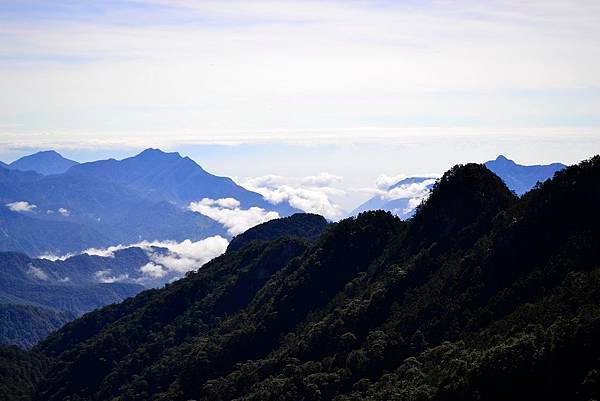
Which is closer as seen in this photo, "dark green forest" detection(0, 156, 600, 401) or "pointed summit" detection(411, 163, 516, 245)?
"dark green forest" detection(0, 156, 600, 401)

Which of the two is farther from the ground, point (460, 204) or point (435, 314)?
point (460, 204)

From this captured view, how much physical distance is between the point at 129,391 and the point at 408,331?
86069 mm

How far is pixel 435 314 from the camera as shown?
387ft

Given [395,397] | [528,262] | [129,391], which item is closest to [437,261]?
[528,262]

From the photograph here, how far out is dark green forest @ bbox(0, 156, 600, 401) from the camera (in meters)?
82.2

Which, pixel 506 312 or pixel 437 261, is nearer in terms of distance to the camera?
pixel 506 312

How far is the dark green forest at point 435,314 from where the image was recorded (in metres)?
82.2

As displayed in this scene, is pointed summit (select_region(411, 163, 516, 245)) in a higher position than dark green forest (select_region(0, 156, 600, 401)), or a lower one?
higher

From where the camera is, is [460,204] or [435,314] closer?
[435,314]

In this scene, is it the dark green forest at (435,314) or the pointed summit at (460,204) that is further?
the pointed summit at (460,204)

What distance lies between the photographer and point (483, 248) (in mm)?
126875

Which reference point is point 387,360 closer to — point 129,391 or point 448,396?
point 448,396

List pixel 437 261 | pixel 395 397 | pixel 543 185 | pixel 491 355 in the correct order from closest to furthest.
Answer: pixel 491 355, pixel 395 397, pixel 543 185, pixel 437 261

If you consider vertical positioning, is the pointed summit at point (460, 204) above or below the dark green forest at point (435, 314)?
above
